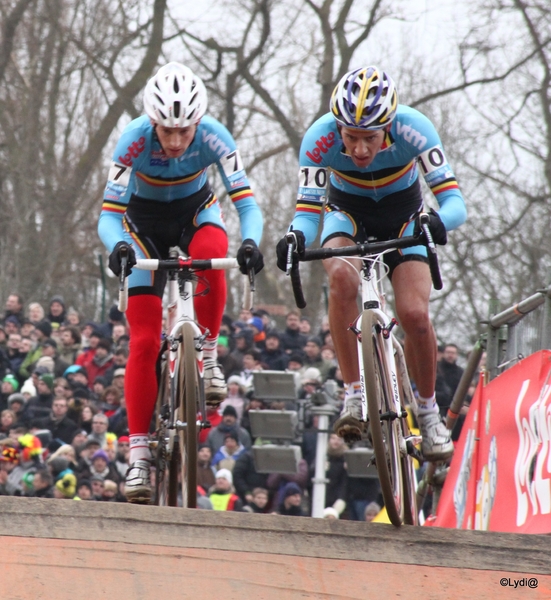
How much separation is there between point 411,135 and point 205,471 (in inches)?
273

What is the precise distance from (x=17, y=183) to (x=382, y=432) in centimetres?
1693

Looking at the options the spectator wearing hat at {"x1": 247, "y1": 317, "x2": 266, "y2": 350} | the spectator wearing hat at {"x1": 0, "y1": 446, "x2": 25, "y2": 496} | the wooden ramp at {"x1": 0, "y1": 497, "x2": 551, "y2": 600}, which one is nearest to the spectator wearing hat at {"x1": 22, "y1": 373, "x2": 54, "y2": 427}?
the spectator wearing hat at {"x1": 0, "y1": 446, "x2": 25, "y2": 496}

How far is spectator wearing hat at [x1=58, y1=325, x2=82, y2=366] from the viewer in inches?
564

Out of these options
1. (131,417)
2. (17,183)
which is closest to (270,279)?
(17,183)

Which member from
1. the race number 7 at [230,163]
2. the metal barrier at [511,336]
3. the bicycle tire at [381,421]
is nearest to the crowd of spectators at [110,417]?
the metal barrier at [511,336]

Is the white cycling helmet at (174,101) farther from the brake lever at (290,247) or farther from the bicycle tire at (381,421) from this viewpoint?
the bicycle tire at (381,421)

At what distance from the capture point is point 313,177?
6340 mm

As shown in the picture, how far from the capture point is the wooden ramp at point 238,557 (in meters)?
4.74

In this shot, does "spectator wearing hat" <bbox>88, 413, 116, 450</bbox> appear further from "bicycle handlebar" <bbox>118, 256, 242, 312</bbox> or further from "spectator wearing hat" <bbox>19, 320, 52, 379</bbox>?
"bicycle handlebar" <bbox>118, 256, 242, 312</bbox>

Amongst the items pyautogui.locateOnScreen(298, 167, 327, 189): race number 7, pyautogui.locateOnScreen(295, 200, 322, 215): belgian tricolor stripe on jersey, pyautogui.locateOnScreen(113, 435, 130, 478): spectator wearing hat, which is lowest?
pyautogui.locateOnScreen(113, 435, 130, 478): spectator wearing hat

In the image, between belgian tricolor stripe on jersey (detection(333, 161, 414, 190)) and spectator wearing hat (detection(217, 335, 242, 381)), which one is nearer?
belgian tricolor stripe on jersey (detection(333, 161, 414, 190))

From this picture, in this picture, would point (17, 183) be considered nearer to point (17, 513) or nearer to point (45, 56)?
point (45, 56)

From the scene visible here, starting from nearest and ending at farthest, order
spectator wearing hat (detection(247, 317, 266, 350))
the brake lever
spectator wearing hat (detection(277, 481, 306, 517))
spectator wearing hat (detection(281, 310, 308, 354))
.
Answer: the brake lever, spectator wearing hat (detection(277, 481, 306, 517)), spectator wearing hat (detection(281, 310, 308, 354)), spectator wearing hat (detection(247, 317, 266, 350))

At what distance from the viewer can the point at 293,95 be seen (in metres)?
23.5
